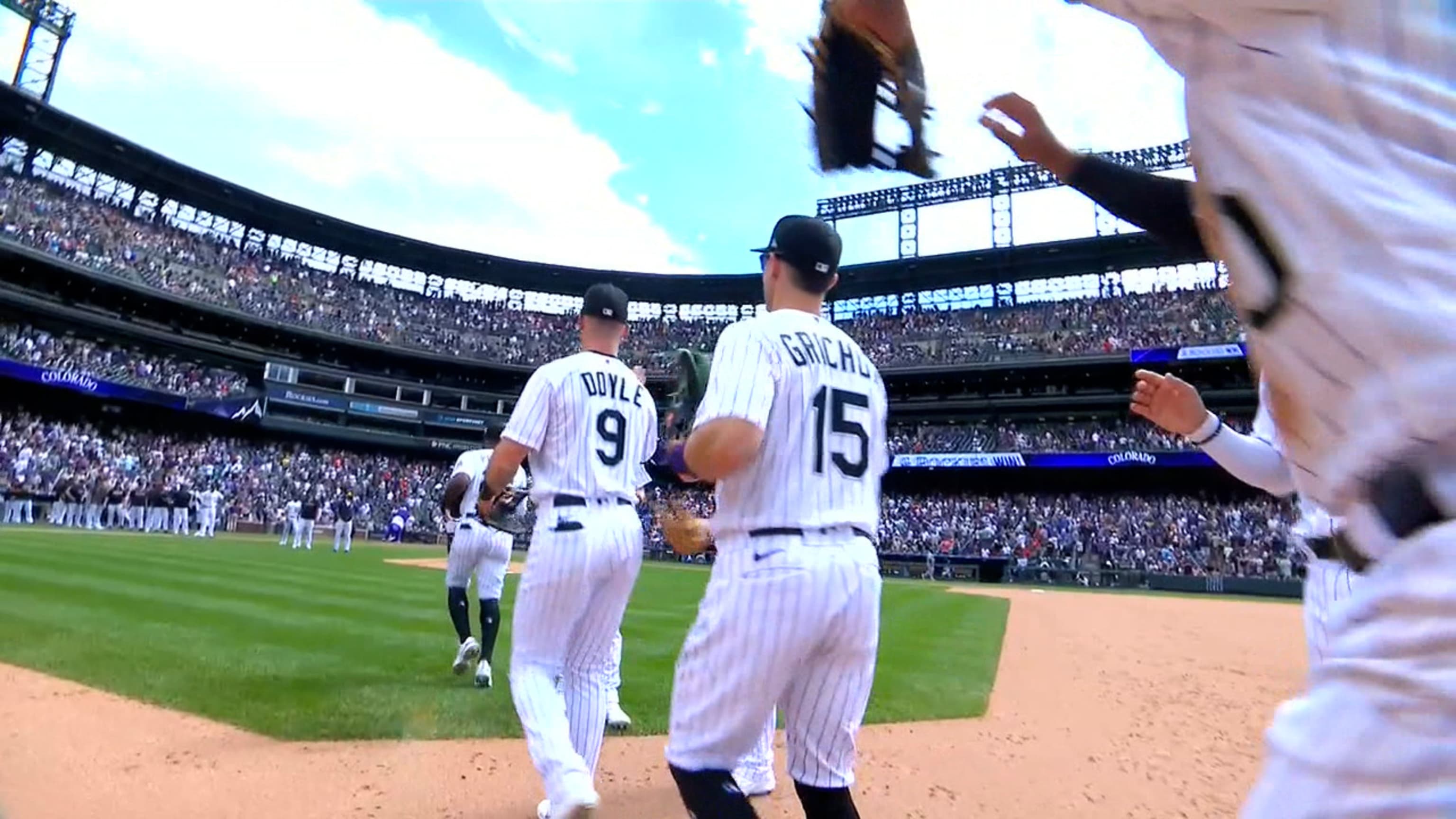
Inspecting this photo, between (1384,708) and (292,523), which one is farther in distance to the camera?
(292,523)

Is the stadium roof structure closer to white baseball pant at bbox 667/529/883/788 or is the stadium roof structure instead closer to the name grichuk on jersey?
the name grichuk on jersey

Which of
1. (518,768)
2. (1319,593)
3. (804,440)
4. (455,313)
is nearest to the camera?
(804,440)

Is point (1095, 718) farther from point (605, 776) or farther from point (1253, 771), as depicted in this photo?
point (605, 776)

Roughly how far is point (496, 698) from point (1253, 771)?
4.52m

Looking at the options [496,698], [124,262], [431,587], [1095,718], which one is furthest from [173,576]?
[124,262]

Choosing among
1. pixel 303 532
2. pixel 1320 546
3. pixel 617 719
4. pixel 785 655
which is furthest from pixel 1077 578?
pixel 785 655

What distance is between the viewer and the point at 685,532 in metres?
2.64

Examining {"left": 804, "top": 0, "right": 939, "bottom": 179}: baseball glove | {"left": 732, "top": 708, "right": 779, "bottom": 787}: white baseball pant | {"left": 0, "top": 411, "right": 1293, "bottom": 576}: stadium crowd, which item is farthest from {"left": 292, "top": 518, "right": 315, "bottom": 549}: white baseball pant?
{"left": 804, "top": 0, "right": 939, "bottom": 179}: baseball glove

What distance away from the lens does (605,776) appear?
431 cm

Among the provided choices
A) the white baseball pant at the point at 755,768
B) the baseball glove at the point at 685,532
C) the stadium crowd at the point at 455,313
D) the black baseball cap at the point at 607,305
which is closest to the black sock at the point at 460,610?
the white baseball pant at the point at 755,768

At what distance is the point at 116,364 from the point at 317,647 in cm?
3210

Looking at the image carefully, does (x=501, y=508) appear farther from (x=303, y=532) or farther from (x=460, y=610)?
(x=303, y=532)

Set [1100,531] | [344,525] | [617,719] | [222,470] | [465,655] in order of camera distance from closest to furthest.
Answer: [617,719] < [465,655] < [344,525] < [1100,531] < [222,470]

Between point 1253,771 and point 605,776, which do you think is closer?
point 605,776
